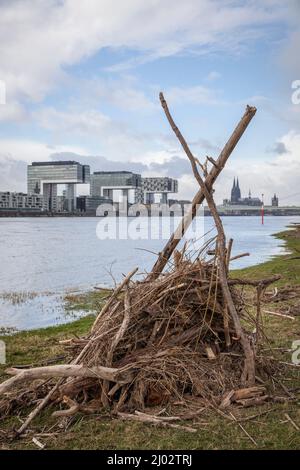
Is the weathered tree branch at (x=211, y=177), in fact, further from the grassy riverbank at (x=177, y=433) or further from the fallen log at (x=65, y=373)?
the grassy riverbank at (x=177, y=433)

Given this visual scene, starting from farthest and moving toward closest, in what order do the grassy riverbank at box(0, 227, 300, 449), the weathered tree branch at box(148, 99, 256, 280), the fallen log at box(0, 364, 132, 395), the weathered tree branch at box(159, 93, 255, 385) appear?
the weathered tree branch at box(148, 99, 256, 280) → the weathered tree branch at box(159, 93, 255, 385) → the fallen log at box(0, 364, 132, 395) → the grassy riverbank at box(0, 227, 300, 449)

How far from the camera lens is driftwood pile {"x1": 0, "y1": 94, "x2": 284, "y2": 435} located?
607 cm

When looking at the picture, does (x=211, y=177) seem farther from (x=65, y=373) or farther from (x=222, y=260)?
(x=65, y=373)

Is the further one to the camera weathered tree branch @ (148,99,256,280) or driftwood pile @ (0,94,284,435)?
weathered tree branch @ (148,99,256,280)

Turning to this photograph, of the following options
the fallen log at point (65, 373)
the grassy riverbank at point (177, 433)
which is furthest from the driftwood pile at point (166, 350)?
the grassy riverbank at point (177, 433)

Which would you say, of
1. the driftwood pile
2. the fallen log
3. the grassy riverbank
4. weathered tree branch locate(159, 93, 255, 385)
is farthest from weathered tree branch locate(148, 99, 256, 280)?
the grassy riverbank

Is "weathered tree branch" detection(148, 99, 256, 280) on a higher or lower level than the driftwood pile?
higher

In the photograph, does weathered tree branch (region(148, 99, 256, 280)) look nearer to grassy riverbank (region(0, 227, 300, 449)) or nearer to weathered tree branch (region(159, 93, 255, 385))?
weathered tree branch (region(159, 93, 255, 385))

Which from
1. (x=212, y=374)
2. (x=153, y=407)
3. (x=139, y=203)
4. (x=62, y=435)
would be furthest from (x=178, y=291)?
(x=139, y=203)

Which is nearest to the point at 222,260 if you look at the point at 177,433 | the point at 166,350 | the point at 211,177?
the point at 211,177

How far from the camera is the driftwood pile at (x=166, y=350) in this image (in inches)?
239

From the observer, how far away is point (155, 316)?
6.76 meters
